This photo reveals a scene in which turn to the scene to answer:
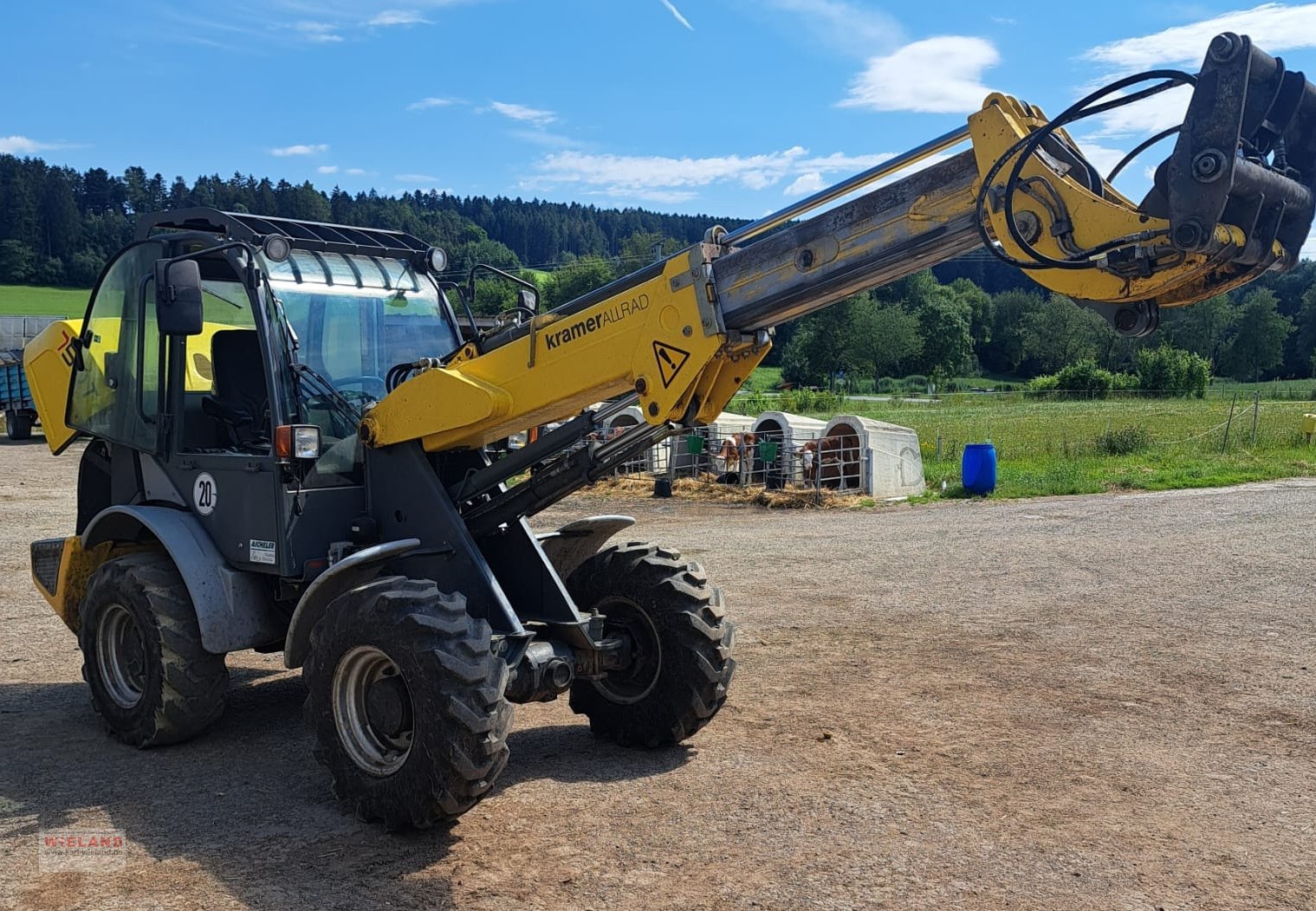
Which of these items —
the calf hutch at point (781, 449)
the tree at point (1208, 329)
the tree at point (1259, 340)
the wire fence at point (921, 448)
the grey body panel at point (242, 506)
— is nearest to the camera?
the grey body panel at point (242, 506)

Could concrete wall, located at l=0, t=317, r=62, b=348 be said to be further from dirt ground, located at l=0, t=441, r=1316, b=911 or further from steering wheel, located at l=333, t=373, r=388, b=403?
steering wheel, located at l=333, t=373, r=388, b=403

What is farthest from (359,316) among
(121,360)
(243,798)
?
(243,798)

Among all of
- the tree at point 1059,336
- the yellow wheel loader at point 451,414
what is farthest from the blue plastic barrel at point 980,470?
the tree at point 1059,336

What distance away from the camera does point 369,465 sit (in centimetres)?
621

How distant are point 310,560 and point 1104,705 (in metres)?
5.19

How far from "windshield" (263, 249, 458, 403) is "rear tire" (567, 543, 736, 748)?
176 cm

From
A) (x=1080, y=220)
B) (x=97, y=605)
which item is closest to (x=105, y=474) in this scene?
(x=97, y=605)

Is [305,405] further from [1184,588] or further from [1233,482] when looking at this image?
[1233,482]

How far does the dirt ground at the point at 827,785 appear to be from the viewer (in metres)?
4.70

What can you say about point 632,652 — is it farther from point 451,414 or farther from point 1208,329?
point 1208,329

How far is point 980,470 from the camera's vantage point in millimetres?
20891

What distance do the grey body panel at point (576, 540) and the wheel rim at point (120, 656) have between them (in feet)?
8.23

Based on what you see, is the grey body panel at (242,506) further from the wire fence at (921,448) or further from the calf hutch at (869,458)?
the calf hutch at (869,458)

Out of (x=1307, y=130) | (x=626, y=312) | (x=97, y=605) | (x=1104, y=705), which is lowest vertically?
(x=1104, y=705)
